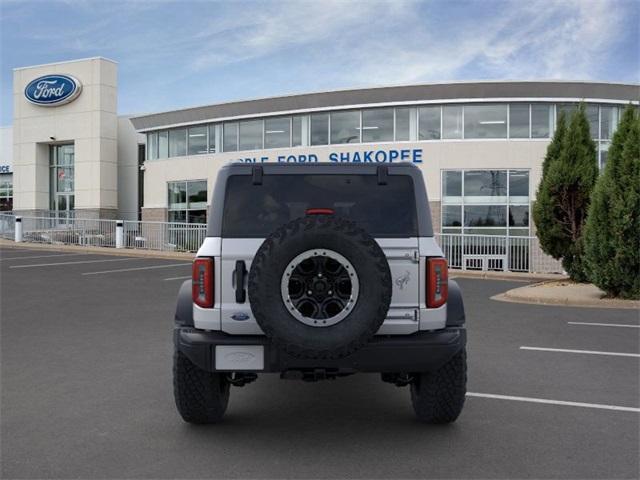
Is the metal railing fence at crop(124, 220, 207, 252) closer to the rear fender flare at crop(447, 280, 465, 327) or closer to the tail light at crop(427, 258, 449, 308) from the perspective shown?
the rear fender flare at crop(447, 280, 465, 327)

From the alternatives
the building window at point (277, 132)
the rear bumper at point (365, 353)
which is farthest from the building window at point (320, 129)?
the rear bumper at point (365, 353)

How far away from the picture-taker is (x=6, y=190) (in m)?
42.0

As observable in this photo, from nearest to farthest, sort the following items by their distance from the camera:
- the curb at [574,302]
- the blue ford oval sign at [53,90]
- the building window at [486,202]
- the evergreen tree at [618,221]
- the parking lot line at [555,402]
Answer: the parking lot line at [555,402], the curb at [574,302], the evergreen tree at [618,221], the building window at [486,202], the blue ford oval sign at [53,90]

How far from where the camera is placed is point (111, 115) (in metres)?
35.2

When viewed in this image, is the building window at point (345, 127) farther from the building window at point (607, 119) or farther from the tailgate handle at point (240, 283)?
the tailgate handle at point (240, 283)

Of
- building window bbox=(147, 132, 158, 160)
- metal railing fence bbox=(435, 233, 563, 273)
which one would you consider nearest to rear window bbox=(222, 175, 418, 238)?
metal railing fence bbox=(435, 233, 563, 273)

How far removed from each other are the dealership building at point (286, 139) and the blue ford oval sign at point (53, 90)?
73 millimetres

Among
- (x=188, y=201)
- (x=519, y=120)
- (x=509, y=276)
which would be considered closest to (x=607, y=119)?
(x=519, y=120)

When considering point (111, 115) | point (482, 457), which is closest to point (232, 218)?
point (482, 457)

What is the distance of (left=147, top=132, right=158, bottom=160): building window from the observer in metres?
33.4

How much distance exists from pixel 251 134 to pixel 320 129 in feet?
11.9

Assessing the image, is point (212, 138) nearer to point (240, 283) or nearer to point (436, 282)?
point (240, 283)

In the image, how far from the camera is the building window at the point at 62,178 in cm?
3703

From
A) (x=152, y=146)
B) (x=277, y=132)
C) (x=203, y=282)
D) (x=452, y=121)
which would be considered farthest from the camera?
(x=152, y=146)
